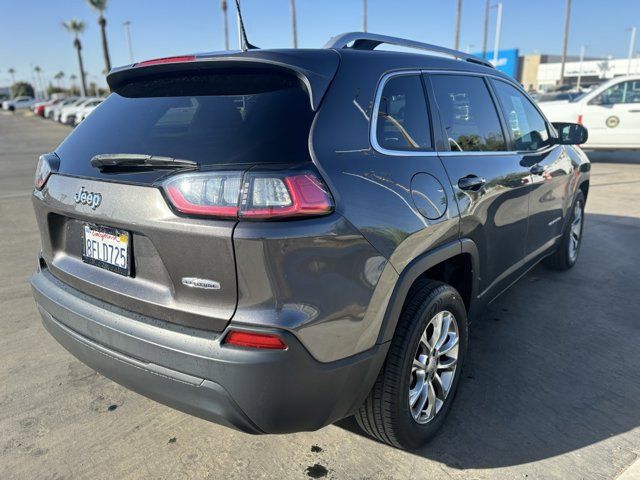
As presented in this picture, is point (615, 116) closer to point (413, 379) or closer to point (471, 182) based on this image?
point (471, 182)

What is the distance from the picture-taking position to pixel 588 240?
20.2 ft

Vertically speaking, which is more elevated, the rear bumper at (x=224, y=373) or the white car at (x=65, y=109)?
the rear bumper at (x=224, y=373)

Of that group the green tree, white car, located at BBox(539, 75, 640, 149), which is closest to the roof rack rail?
white car, located at BBox(539, 75, 640, 149)

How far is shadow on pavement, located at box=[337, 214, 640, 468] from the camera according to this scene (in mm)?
2471

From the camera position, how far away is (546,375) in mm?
3055

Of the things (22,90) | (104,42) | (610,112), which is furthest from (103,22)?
(22,90)

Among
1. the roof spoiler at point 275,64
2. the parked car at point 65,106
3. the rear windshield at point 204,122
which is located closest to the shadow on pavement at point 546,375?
the rear windshield at point 204,122

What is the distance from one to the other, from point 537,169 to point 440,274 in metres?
1.42

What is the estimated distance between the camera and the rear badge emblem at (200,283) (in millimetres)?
1784

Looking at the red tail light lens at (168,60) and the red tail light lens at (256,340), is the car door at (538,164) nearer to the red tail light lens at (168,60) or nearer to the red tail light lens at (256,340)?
the red tail light lens at (168,60)

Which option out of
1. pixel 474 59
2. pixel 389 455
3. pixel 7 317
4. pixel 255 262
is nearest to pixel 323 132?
pixel 255 262

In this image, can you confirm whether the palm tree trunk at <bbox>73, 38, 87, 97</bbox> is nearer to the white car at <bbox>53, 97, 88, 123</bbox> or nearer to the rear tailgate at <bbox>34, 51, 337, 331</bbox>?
the white car at <bbox>53, 97, 88, 123</bbox>

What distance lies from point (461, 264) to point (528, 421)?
881 millimetres

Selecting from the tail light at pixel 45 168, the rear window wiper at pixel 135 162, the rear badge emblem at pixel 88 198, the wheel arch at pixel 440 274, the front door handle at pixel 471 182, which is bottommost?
the wheel arch at pixel 440 274
